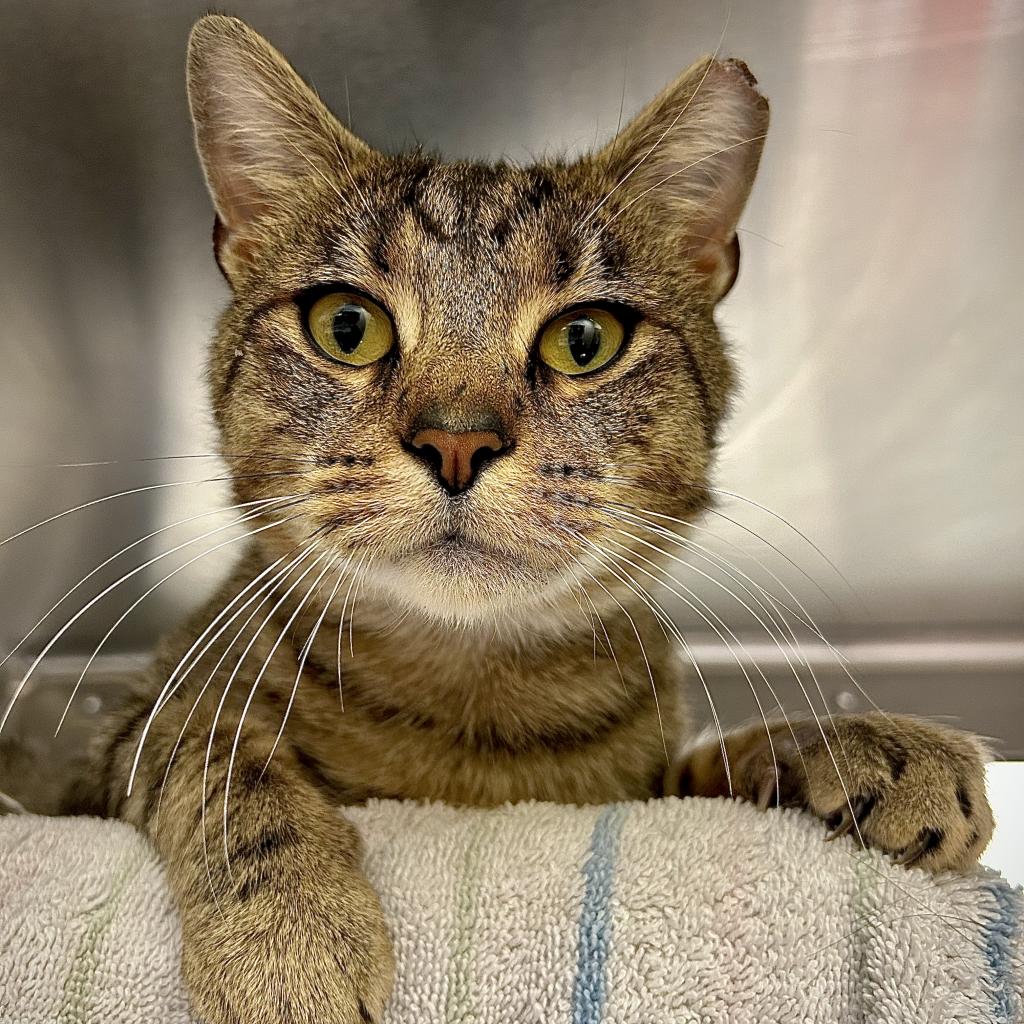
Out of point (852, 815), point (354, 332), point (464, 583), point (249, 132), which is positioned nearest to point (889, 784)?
point (852, 815)

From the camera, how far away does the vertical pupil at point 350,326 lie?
985 millimetres

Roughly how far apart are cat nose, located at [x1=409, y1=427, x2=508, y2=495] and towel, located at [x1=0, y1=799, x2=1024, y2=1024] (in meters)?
0.30

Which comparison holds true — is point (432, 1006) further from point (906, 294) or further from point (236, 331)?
point (906, 294)

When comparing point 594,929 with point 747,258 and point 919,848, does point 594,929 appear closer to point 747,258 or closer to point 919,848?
point 919,848

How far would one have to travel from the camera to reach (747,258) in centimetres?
149

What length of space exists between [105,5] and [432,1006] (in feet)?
4.27

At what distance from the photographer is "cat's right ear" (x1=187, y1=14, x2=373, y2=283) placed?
1.08 meters

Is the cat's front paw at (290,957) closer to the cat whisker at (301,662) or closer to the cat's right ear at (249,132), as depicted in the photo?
the cat whisker at (301,662)

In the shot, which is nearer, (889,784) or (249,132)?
(889,784)

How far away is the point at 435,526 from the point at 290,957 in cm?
36

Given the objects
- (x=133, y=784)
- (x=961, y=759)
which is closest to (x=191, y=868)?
(x=133, y=784)

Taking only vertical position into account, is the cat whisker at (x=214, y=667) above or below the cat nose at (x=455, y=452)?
below

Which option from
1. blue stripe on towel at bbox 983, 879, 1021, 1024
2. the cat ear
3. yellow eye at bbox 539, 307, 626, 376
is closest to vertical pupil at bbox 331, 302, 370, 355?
yellow eye at bbox 539, 307, 626, 376

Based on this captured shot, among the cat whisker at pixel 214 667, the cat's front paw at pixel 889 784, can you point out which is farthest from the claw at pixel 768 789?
the cat whisker at pixel 214 667
